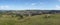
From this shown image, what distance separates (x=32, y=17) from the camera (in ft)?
15.5

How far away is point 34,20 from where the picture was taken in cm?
454

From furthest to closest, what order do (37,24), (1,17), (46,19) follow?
(1,17)
(46,19)
(37,24)

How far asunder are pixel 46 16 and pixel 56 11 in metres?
0.41

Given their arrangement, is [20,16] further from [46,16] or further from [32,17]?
[46,16]

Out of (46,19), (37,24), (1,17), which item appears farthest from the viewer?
(1,17)

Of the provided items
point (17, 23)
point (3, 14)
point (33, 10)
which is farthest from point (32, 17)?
point (3, 14)

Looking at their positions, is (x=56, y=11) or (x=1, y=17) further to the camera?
(x=1, y=17)

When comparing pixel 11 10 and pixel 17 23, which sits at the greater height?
pixel 11 10

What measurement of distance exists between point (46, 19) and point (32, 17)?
0.52 metres

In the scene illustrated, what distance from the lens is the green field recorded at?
433cm

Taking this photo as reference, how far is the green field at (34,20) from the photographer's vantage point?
4332 mm

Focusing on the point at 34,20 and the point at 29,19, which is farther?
the point at 29,19

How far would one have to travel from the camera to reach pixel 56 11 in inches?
181

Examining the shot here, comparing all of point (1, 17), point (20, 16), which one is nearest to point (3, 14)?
point (1, 17)
